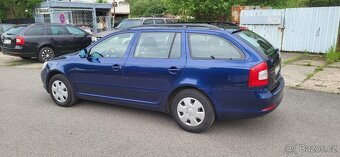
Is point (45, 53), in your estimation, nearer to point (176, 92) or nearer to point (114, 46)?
point (114, 46)

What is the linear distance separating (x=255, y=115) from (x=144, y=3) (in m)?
41.4

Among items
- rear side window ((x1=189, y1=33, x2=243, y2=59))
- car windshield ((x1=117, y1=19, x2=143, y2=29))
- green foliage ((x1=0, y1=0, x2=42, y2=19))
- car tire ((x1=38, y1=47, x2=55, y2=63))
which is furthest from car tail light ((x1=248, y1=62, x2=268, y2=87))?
green foliage ((x1=0, y1=0, x2=42, y2=19))

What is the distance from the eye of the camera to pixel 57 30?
11.1 m

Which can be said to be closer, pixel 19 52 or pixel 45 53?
pixel 19 52

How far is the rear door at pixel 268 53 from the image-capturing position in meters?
3.86

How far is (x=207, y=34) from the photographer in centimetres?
403

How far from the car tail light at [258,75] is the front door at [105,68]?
196cm

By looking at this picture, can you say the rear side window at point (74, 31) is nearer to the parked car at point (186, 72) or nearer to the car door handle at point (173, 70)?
the parked car at point (186, 72)

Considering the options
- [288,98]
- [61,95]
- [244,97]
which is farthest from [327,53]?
[61,95]

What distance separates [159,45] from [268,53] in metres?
1.57

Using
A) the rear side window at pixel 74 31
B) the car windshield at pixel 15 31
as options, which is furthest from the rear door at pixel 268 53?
the car windshield at pixel 15 31

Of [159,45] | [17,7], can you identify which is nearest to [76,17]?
[17,7]

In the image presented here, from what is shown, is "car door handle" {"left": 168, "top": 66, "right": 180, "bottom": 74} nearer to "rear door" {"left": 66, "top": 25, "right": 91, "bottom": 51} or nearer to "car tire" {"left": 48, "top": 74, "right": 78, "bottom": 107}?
"car tire" {"left": 48, "top": 74, "right": 78, "bottom": 107}

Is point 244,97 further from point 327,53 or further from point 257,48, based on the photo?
point 327,53
